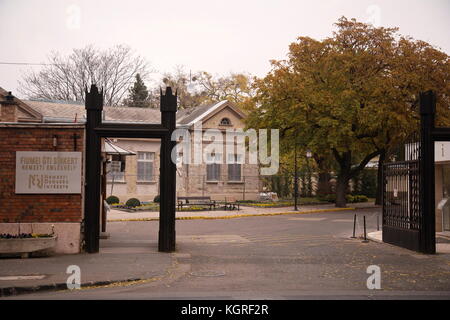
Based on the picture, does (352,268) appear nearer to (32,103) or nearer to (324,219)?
(324,219)

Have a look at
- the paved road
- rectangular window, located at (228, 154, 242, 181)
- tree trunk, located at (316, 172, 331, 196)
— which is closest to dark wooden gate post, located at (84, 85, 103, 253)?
the paved road

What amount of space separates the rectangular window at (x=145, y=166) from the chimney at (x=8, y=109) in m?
12.0

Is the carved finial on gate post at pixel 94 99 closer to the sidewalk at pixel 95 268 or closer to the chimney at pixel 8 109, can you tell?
the sidewalk at pixel 95 268

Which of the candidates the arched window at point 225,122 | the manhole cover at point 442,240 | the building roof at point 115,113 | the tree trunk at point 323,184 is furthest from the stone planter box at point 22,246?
the tree trunk at point 323,184

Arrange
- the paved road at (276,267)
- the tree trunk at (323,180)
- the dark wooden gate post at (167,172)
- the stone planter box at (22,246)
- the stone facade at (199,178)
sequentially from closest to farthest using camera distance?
the paved road at (276,267), the stone planter box at (22,246), the dark wooden gate post at (167,172), the stone facade at (199,178), the tree trunk at (323,180)

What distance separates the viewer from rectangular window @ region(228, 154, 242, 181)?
136 ft

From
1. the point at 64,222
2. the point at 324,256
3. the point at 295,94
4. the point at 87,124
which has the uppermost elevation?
the point at 295,94

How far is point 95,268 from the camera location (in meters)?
11.8

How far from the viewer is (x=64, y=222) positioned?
14.2 metres

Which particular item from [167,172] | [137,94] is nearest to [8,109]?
[167,172]

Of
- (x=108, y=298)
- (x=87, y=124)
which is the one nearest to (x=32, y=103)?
(x=87, y=124)

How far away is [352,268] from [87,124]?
7.68 metres

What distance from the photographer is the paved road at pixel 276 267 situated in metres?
9.36

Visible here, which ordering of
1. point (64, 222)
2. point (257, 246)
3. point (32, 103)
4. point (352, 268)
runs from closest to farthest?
point (352, 268), point (64, 222), point (257, 246), point (32, 103)
